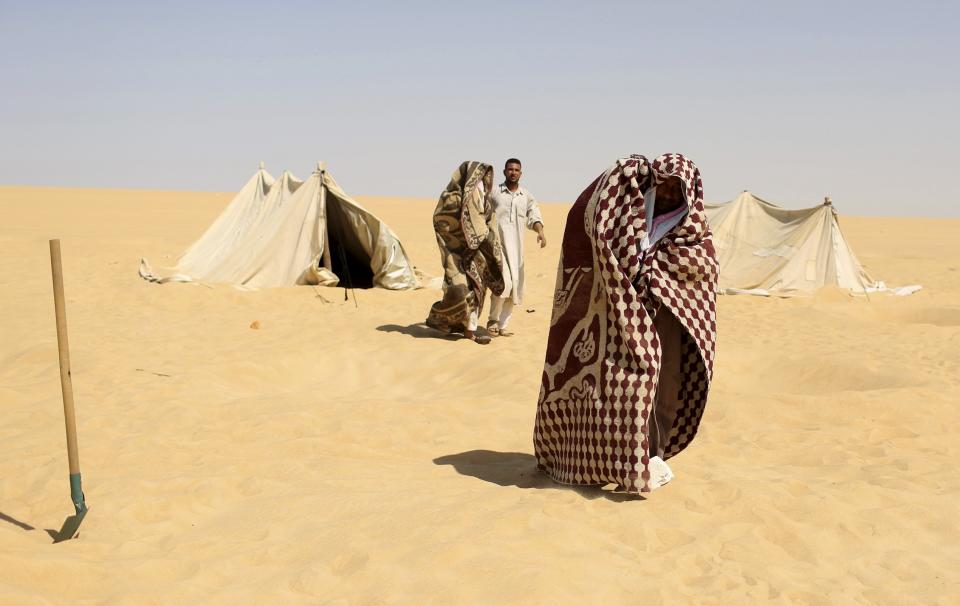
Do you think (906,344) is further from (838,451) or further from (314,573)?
(314,573)

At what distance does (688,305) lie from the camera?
3.92 m

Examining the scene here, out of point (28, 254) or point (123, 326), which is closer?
point (123, 326)

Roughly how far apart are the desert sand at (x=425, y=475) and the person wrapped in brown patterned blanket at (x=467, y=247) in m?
0.37

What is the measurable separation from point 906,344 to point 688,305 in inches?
235

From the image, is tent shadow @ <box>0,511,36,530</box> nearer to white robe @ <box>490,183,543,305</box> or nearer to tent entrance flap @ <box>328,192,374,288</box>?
white robe @ <box>490,183,543,305</box>

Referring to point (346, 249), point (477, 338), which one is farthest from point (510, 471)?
point (346, 249)

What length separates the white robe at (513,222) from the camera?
28.2ft

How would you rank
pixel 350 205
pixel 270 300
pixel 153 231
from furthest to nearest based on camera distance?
pixel 153 231
pixel 350 205
pixel 270 300

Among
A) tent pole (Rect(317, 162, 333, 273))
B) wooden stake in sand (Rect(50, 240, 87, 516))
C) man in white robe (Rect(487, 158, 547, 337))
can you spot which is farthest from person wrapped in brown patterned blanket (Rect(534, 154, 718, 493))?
tent pole (Rect(317, 162, 333, 273))

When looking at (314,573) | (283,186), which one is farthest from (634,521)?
(283,186)

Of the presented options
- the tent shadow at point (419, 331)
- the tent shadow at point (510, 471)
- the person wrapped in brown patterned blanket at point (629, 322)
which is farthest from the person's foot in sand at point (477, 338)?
the person wrapped in brown patterned blanket at point (629, 322)

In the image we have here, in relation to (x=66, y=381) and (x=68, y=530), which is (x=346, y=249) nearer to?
(x=66, y=381)

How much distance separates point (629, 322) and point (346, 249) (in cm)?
936

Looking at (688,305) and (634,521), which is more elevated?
(688,305)
